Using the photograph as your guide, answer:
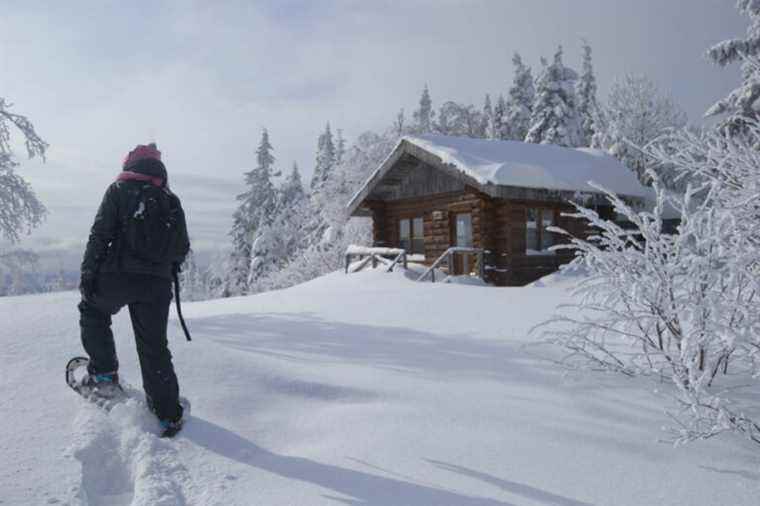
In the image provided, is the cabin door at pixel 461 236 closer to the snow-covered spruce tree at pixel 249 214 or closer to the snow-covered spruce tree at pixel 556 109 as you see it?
the snow-covered spruce tree at pixel 556 109

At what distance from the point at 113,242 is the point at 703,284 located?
368cm

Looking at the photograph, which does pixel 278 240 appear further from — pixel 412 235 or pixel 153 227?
pixel 153 227

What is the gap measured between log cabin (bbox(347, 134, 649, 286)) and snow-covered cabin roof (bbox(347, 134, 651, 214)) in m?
0.03

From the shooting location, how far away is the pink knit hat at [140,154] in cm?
339

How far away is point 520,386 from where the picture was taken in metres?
3.76

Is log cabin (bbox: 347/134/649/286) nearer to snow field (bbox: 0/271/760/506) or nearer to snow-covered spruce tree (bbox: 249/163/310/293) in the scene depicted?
snow field (bbox: 0/271/760/506)

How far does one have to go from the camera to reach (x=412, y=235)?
61.7ft

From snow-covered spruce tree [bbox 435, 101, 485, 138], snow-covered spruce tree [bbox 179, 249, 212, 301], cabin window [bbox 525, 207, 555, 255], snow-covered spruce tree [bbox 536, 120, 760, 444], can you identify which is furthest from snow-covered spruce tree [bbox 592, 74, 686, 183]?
snow-covered spruce tree [bbox 179, 249, 212, 301]

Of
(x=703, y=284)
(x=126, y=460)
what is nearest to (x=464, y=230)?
(x=703, y=284)

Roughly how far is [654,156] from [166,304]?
3146 millimetres

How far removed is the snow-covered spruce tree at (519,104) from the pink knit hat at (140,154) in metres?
38.4

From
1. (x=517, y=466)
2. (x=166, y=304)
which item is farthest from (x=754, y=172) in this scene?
(x=166, y=304)

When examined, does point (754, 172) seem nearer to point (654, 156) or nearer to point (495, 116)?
point (654, 156)

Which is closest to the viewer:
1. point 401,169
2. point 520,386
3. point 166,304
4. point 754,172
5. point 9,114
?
point 754,172
